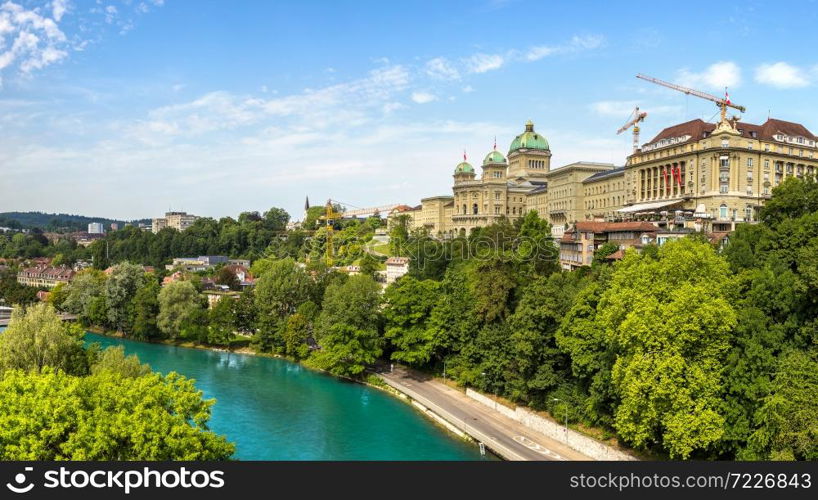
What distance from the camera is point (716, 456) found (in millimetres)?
19422

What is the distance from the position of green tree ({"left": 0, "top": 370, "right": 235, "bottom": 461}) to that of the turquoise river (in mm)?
8997

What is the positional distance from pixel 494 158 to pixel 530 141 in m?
6.51

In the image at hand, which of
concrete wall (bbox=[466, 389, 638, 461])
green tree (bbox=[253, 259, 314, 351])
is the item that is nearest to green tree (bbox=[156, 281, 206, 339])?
green tree (bbox=[253, 259, 314, 351])

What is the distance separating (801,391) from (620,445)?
6740mm

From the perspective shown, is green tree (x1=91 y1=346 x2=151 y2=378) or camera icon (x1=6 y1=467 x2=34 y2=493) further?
green tree (x1=91 y1=346 x2=151 y2=378)

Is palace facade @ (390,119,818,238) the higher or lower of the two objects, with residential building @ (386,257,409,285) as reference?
higher

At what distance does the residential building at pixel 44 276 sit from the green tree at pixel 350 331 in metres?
52.9

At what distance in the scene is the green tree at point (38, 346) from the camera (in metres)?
20.9

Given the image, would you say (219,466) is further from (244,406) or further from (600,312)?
(244,406)

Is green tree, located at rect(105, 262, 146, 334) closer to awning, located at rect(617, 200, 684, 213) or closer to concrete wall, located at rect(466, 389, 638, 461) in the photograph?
concrete wall, located at rect(466, 389, 638, 461)

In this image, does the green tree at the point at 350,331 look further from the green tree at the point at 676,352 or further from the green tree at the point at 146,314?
the green tree at the point at 146,314

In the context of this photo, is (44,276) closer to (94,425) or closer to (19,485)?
(94,425)

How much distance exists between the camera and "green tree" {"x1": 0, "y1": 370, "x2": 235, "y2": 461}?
1334 cm

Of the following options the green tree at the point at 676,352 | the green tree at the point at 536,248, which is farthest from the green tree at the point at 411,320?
the green tree at the point at 676,352
